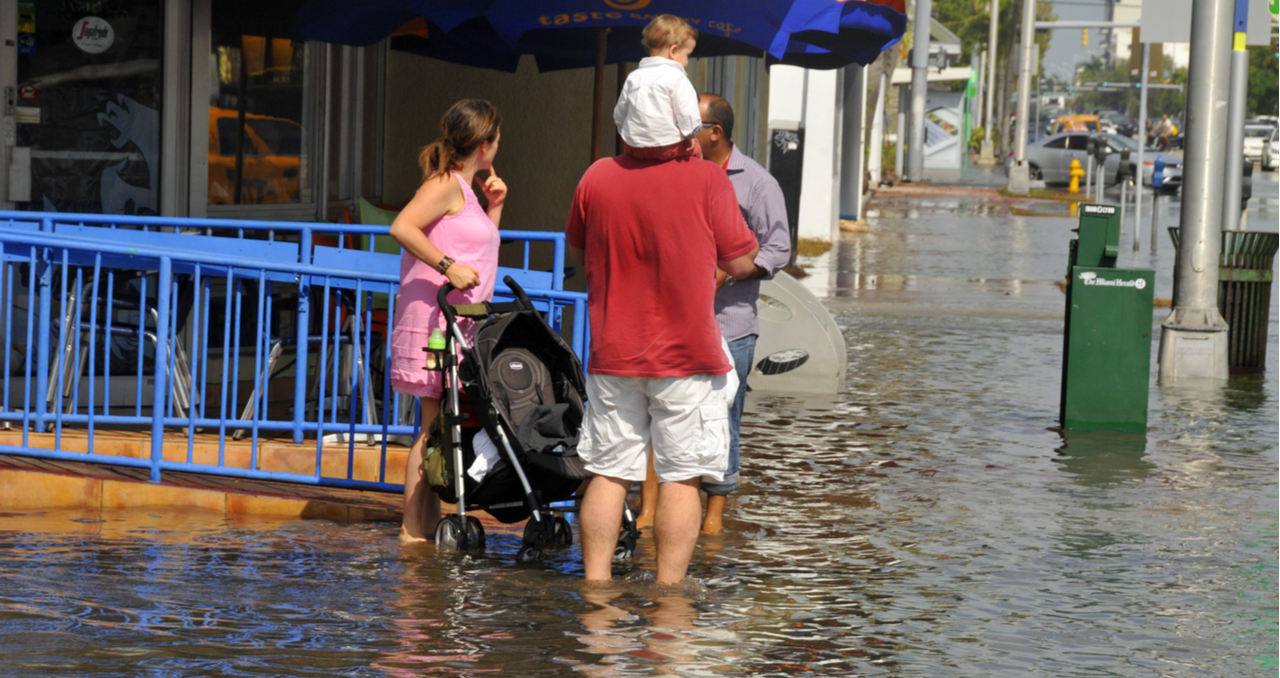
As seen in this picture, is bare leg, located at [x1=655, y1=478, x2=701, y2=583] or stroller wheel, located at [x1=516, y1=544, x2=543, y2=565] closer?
bare leg, located at [x1=655, y1=478, x2=701, y2=583]

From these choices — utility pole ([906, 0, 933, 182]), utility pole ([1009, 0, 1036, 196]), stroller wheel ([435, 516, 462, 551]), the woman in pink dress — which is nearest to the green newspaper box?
the woman in pink dress

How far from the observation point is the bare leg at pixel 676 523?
546 cm

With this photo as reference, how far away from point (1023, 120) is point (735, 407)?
3747cm

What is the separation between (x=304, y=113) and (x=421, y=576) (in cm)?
514

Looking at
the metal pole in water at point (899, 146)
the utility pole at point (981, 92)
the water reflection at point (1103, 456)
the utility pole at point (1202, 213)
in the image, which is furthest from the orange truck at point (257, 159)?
the utility pole at point (981, 92)

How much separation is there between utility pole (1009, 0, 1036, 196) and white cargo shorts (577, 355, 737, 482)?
121ft

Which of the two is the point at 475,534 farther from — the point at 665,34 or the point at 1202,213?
the point at 1202,213

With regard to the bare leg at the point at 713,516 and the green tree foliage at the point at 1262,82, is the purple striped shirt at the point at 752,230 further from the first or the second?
the green tree foliage at the point at 1262,82

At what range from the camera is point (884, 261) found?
22.0 metres

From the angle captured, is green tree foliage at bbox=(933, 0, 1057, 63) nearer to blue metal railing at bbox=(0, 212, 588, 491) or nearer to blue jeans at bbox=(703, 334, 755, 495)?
blue metal railing at bbox=(0, 212, 588, 491)

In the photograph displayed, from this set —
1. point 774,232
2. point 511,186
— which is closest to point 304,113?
point 511,186

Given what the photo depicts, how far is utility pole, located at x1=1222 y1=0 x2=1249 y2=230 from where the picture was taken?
1162 centimetres

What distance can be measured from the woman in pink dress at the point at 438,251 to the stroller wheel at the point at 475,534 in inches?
8.3

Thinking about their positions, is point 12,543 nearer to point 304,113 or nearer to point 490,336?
point 490,336
